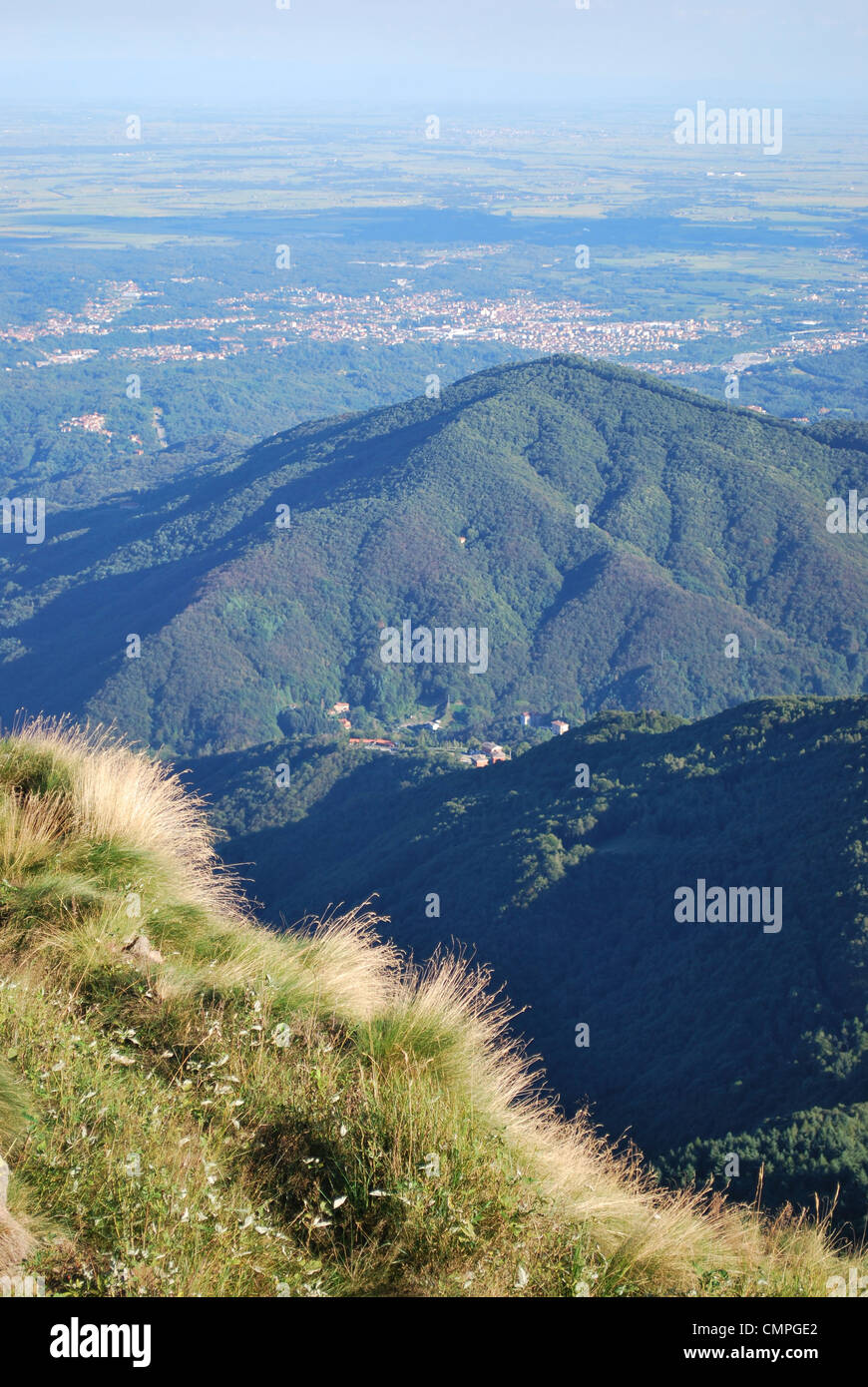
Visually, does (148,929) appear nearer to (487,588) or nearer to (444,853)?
(444,853)

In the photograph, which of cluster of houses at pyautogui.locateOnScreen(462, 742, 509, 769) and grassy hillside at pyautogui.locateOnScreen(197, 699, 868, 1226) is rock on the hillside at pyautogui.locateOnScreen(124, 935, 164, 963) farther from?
cluster of houses at pyautogui.locateOnScreen(462, 742, 509, 769)

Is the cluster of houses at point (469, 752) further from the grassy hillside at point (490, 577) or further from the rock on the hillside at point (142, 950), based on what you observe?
the rock on the hillside at point (142, 950)

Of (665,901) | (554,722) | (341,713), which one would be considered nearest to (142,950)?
(665,901)

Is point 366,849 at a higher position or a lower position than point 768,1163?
lower

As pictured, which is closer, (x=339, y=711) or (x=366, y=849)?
(x=366, y=849)

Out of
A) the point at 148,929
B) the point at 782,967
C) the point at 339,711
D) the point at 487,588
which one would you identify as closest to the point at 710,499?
the point at 487,588

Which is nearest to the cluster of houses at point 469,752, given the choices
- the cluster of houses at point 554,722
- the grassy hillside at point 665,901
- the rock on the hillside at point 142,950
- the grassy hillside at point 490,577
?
the cluster of houses at point 554,722
